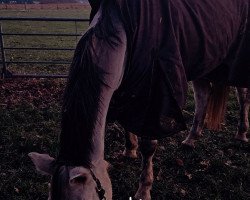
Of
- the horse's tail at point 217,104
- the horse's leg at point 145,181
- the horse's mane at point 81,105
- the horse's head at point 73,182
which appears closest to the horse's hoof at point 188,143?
the horse's tail at point 217,104

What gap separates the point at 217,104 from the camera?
4594 mm

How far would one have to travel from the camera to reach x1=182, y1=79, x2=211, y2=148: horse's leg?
Answer: 4.66 metres

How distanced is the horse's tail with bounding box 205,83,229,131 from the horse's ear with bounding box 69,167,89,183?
287cm

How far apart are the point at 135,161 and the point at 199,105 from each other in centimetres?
116

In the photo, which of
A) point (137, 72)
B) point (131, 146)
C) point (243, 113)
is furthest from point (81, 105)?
point (243, 113)

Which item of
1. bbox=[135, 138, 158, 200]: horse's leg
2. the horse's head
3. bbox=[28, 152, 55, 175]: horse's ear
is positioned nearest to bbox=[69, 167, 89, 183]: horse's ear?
the horse's head

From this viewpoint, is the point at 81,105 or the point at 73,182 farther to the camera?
the point at 81,105

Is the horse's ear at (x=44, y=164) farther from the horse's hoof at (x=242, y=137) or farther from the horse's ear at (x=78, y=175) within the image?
the horse's hoof at (x=242, y=137)

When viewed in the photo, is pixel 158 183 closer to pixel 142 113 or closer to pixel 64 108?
pixel 142 113

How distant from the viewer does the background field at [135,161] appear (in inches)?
148

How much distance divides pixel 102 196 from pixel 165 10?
1630mm

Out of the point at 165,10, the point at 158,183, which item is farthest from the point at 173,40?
the point at 158,183

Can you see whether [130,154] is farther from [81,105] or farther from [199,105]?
[81,105]

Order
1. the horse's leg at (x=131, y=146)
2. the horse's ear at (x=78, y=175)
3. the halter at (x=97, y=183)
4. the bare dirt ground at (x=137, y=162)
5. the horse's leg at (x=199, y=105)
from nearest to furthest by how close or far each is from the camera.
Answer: the horse's ear at (x=78, y=175) < the halter at (x=97, y=183) < the bare dirt ground at (x=137, y=162) < the horse's leg at (x=131, y=146) < the horse's leg at (x=199, y=105)
